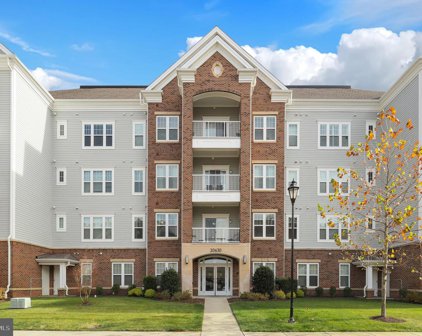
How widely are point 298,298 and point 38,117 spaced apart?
19.9 meters

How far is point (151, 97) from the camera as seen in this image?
126 ft

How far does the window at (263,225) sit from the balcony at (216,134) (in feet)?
15.9

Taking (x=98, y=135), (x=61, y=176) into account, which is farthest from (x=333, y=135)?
(x=61, y=176)

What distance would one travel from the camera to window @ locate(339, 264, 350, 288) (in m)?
38.4

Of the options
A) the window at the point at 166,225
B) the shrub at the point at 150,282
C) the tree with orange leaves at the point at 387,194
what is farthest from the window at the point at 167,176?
the tree with orange leaves at the point at 387,194

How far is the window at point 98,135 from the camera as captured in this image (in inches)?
1553

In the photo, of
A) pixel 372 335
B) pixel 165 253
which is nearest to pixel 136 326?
pixel 372 335

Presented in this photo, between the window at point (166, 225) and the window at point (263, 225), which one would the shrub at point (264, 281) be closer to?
the window at point (263, 225)

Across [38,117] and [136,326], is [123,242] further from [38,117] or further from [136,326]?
[136,326]

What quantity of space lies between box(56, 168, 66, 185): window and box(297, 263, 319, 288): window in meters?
16.9

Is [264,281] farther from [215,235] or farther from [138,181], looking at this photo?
[138,181]

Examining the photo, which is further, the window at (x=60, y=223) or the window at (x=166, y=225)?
the window at (x=60, y=223)

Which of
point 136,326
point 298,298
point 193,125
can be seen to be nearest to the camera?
point 136,326

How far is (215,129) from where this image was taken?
125 feet
